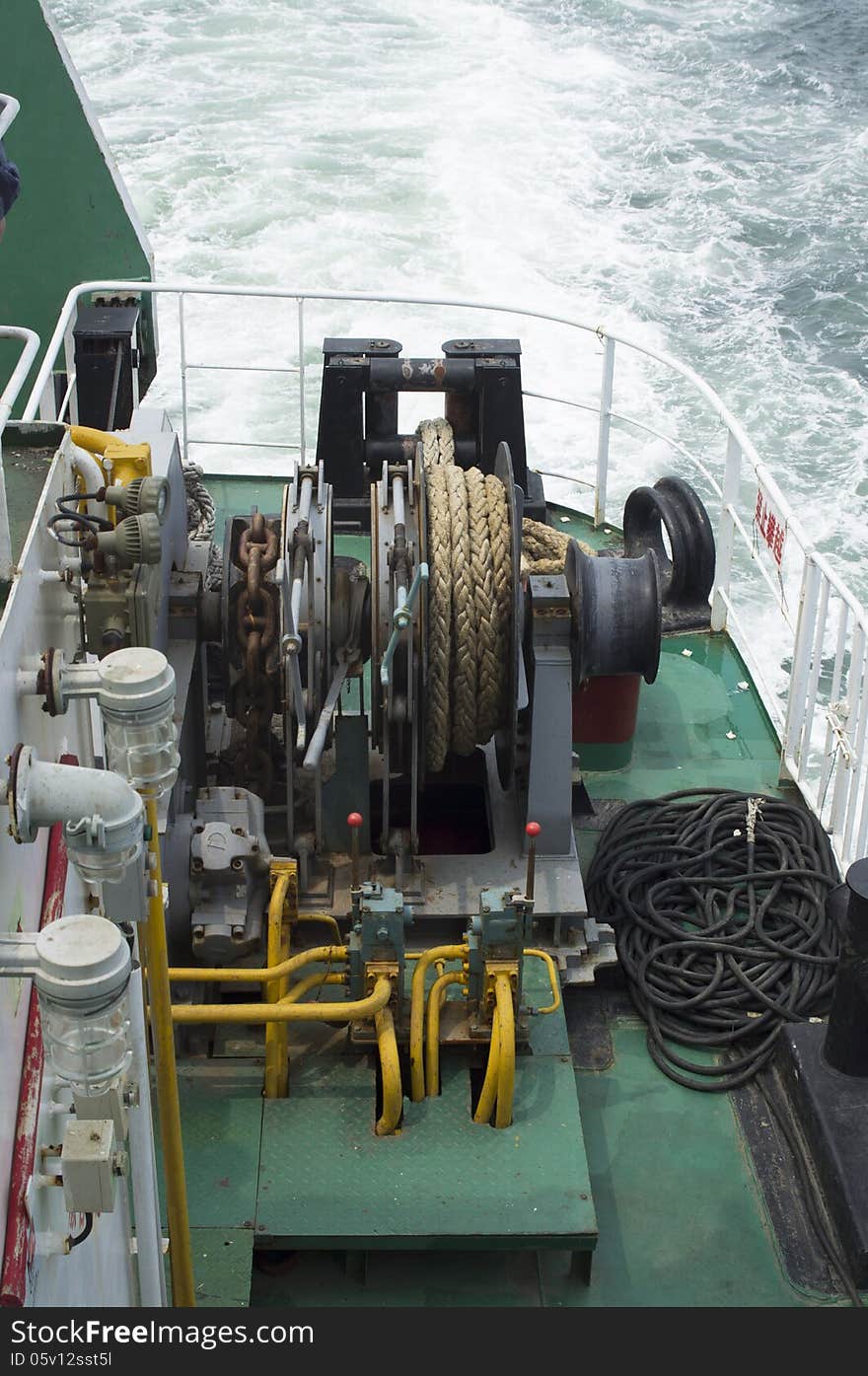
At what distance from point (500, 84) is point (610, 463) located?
7675 millimetres

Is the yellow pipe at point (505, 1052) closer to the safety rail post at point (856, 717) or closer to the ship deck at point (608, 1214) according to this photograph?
the ship deck at point (608, 1214)

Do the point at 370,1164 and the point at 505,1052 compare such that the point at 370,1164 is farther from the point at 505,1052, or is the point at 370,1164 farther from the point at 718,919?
the point at 718,919

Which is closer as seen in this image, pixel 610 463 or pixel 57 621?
pixel 57 621

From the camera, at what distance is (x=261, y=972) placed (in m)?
4.05

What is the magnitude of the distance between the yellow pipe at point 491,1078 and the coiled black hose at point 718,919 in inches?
23.3

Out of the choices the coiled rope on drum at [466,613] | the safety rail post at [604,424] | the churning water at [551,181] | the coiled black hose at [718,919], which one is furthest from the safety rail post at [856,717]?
the churning water at [551,181]

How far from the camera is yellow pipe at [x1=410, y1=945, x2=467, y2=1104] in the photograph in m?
4.05

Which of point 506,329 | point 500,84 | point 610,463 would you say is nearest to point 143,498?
point 610,463

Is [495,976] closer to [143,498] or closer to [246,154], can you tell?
[143,498]

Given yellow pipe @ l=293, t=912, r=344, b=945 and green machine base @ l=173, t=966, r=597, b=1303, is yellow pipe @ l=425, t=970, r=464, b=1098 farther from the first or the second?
yellow pipe @ l=293, t=912, r=344, b=945

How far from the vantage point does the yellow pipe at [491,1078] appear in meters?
3.97

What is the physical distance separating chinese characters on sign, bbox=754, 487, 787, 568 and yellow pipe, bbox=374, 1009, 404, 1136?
243cm

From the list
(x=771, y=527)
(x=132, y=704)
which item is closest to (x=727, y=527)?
(x=771, y=527)

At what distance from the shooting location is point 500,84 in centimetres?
1720
